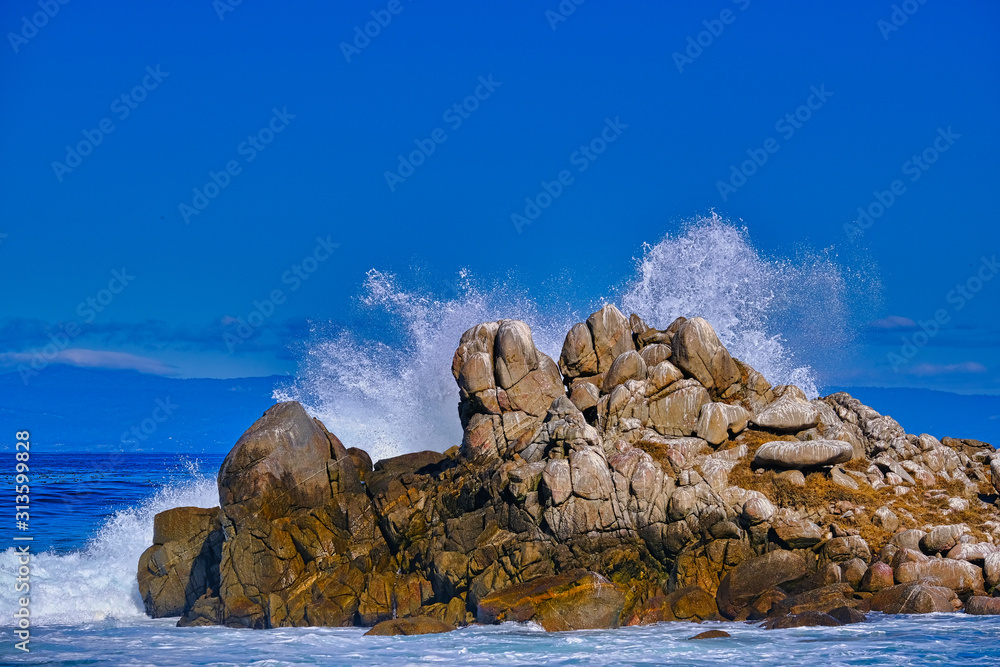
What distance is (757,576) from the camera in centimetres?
2131

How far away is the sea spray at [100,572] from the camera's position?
25.9 meters

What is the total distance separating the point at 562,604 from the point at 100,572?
49.7 ft

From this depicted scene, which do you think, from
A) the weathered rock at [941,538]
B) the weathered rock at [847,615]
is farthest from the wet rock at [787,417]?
the weathered rock at [847,615]

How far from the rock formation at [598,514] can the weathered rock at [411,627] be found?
5cm

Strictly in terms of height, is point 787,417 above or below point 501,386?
below

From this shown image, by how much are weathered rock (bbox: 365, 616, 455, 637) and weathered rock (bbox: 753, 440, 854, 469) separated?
8.95 meters

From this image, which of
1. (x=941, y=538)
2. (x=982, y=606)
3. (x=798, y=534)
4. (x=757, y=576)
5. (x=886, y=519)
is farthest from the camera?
(x=886, y=519)

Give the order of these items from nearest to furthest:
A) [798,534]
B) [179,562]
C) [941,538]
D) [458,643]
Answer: [458,643]
[941,538]
[798,534]
[179,562]

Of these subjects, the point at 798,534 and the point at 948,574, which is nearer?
the point at 948,574

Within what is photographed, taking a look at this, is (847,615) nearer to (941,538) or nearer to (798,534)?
(798,534)

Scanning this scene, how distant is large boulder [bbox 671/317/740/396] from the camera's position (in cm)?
2759

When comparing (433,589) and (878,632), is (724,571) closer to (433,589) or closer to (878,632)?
(878,632)

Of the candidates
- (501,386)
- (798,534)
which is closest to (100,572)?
(501,386)

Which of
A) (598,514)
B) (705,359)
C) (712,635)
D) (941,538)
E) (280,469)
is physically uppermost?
(705,359)
